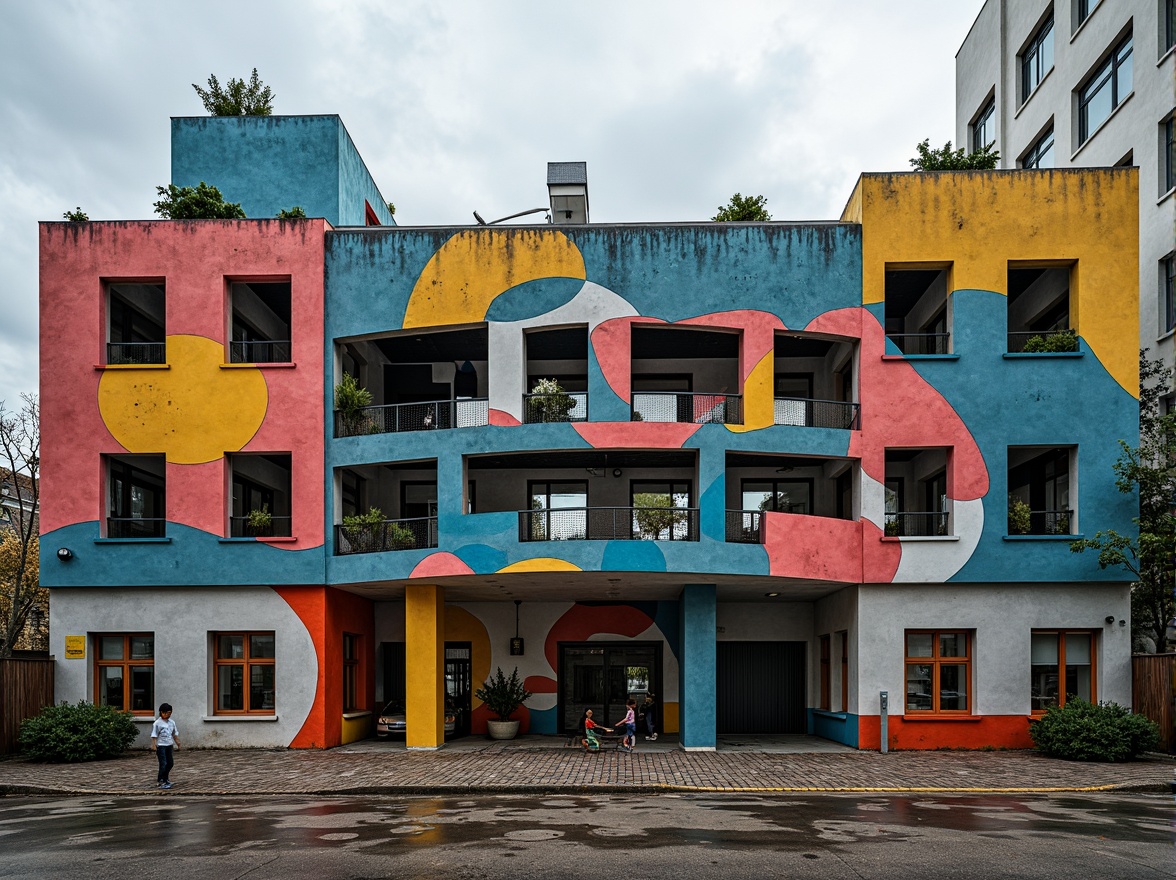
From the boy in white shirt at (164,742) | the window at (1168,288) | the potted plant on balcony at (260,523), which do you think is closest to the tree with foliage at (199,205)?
the potted plant on balcony at (260,523)

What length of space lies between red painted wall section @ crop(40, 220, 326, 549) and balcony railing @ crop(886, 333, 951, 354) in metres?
14.3

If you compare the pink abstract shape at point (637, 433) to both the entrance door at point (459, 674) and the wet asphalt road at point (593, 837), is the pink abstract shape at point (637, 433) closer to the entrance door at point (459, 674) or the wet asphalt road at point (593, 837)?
the wet asphalt road at point (593, 837)

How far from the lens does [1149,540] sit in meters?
21.5

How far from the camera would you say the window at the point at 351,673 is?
85.3 feet

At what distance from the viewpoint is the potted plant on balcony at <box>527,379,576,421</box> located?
23703mm

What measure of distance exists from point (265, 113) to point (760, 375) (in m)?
17.3

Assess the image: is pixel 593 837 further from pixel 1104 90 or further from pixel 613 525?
pixel 1104 90

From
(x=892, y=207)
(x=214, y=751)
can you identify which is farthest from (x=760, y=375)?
(x=214, y=751)

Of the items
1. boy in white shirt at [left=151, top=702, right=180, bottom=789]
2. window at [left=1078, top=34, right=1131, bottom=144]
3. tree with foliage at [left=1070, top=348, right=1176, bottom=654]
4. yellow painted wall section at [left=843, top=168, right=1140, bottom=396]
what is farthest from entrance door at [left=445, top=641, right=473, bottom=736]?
window at [left=1078, top=34, right=1131, bottom=144]

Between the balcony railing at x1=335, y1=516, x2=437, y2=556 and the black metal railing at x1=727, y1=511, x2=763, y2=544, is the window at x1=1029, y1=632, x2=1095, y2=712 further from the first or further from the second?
the balcony railing at x1=335, y1=516, x2=437, y2=556

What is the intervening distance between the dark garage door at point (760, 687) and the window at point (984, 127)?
23.2 m

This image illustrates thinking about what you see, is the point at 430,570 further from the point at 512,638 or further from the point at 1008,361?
the point at 1008,361

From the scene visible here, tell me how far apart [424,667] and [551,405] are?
22.6ft

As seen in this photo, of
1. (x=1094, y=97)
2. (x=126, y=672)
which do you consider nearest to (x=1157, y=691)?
(x=1094, y=97)
